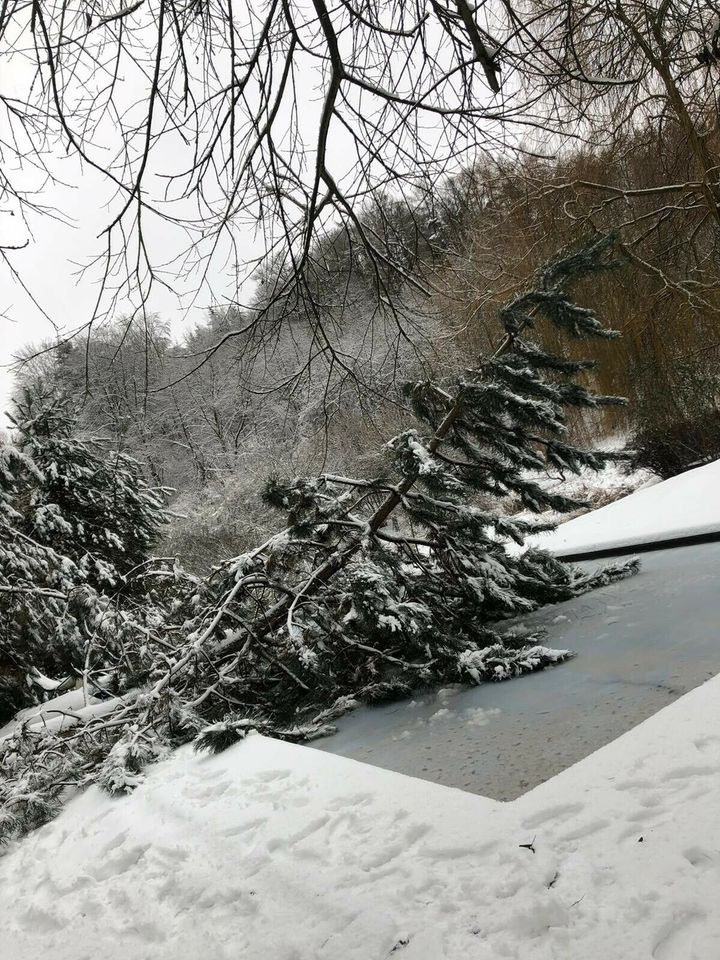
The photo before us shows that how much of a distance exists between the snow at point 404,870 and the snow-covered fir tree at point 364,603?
3.21 ft

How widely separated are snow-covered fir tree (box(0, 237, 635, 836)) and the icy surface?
245 mm

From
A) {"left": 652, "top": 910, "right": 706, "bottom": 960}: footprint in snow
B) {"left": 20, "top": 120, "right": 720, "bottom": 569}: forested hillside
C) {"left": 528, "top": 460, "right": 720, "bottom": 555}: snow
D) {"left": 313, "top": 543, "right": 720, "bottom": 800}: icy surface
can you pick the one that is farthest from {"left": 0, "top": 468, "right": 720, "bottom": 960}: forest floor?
{"left": 528, "top": 460, "right": 720, "bottom": 555}: snow

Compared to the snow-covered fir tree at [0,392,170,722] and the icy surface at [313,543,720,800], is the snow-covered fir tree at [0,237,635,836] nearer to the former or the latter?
the icy surface at [313,543,720,800]

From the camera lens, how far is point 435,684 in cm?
458

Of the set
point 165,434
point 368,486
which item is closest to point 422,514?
point 368,486

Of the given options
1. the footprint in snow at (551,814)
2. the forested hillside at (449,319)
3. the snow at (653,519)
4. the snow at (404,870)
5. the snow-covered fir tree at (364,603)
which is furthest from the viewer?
the snow at (653,519)

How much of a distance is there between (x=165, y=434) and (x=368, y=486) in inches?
763

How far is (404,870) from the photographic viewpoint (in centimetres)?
229

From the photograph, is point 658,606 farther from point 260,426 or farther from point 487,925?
point 260,426

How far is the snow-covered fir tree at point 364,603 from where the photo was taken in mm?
4543

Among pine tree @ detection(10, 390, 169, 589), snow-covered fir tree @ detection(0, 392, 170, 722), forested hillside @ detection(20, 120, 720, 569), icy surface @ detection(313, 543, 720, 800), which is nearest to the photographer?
icy surface @ detection(313, 543, 720, 800)

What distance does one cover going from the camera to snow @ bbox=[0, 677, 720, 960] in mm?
1849

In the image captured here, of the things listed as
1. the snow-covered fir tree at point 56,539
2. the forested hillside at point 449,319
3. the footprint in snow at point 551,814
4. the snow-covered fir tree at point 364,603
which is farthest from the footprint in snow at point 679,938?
the snow-covered fir tree at point 56,539

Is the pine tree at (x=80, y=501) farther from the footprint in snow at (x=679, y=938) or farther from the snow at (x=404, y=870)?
the footprint in snow at (x=679, y=938)
